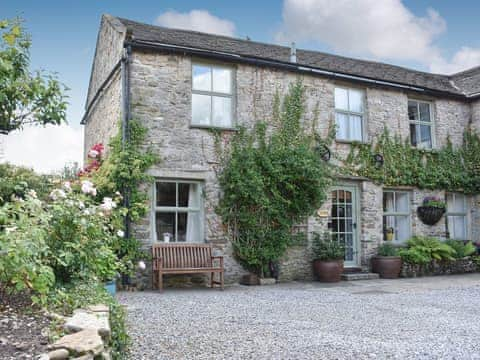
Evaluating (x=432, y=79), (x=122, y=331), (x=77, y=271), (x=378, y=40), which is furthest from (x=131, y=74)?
(x=378, y=40)

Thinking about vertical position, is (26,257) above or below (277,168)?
below

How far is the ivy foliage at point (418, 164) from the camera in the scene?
11891mm

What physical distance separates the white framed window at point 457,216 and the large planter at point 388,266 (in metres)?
2.80

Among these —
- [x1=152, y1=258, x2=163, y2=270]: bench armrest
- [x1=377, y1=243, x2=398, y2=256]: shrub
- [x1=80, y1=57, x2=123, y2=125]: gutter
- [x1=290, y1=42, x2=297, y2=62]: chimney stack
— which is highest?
[x1=290, y1=42, x2=297, y2=62]: chimney stack

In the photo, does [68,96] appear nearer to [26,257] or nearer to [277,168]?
[26,257]

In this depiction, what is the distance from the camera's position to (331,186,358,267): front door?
11.6 meters

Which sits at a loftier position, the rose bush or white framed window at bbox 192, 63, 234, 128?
white framed window at bbox 192, 63, 234, 128

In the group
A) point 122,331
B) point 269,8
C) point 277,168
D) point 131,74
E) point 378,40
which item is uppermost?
point 378,40

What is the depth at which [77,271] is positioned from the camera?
16.3ft

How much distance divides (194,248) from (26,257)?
6.21 meters

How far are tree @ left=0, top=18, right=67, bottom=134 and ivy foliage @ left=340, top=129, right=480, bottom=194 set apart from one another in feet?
26.1

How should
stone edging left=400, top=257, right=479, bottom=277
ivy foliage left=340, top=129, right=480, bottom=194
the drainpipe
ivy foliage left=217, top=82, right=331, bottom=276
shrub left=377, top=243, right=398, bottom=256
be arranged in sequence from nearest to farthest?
the drainpipe, ivy foliage left=217, top=82, right=331, bottom=276, shrub left=377, top=243, right=398, bottom=256, stone edging left=400, top=257, right=479, bottom=277, ivy foliage left=340, top=129, right=480, bottom=194

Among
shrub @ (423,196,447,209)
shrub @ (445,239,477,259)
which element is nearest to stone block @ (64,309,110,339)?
shrub @ (423,196,447,209)

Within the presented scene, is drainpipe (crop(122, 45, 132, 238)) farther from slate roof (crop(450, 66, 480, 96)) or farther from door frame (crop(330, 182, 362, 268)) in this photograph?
slate roof (crop(450, 66, 480, 96))
